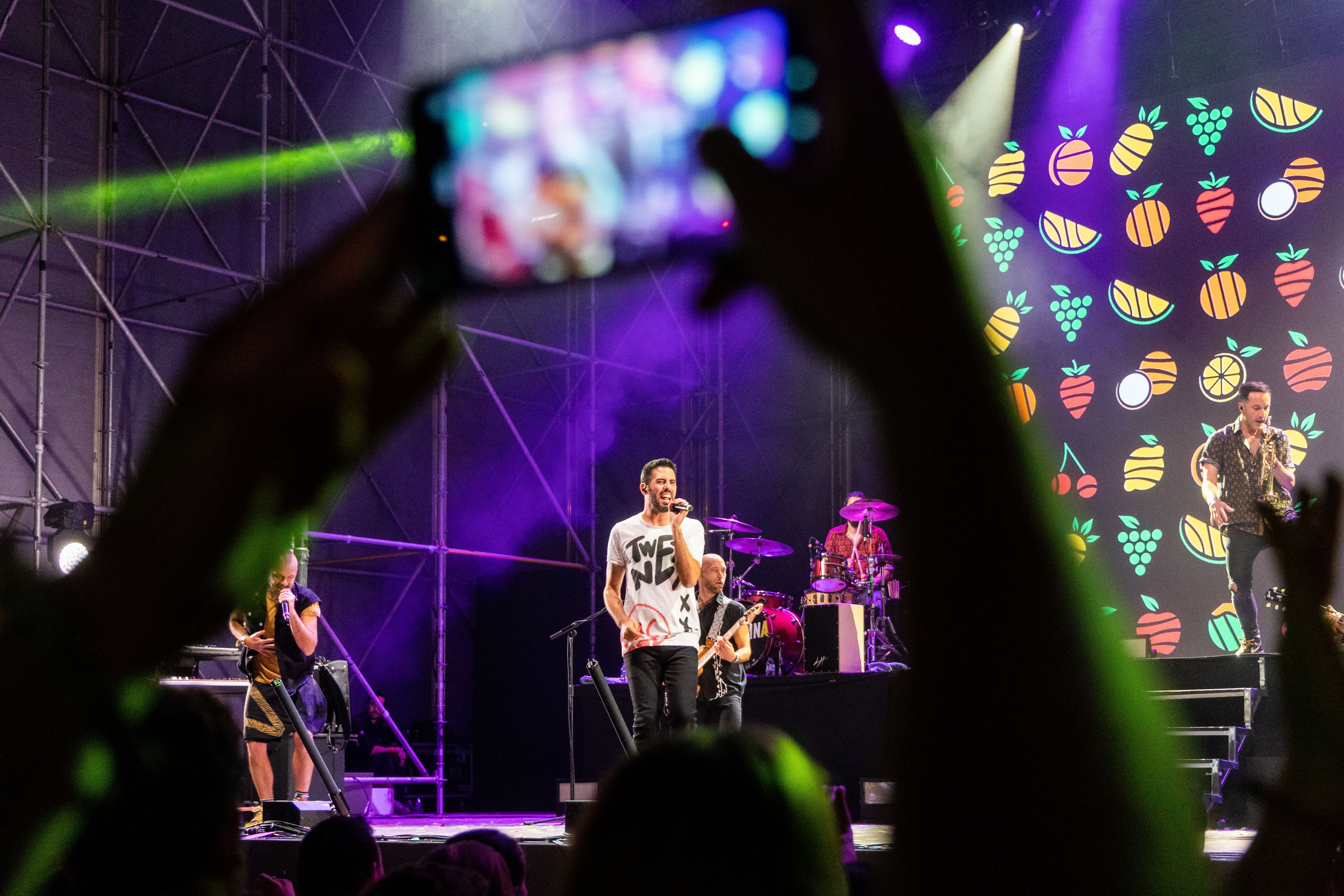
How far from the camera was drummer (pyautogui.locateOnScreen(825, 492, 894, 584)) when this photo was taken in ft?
33.4

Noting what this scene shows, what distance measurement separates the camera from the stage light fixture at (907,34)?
1034 centimetres

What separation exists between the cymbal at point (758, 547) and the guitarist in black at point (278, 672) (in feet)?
14.6

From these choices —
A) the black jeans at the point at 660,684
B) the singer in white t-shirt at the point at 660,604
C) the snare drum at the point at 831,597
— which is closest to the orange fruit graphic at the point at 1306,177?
the snare drum at the point at 831,597

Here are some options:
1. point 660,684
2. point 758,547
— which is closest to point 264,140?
point 758,547

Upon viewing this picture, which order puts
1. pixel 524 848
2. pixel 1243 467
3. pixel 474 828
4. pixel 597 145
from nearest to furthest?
pixel 597 145 < pixel 474 828 < pixel 524 848 < pixel 1243 467

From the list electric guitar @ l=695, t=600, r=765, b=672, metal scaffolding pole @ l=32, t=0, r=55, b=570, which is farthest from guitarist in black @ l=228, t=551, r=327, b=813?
metal scaffolding pole @ l=32, t=0, r=55, b=570

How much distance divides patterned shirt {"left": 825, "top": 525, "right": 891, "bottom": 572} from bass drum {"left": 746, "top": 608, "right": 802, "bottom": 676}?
39.9 inches

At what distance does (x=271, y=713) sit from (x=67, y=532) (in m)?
2.83

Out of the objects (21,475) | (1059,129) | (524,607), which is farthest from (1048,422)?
(21,475)

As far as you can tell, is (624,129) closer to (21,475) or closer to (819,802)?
(819,802)

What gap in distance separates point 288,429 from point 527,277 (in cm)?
35

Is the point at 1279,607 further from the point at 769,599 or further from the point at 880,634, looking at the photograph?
the point at 769,599

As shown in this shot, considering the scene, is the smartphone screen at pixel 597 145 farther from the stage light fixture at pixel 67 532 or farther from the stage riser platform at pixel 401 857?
the stage light fixture at pixel 67 532

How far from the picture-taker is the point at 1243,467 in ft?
25.8
